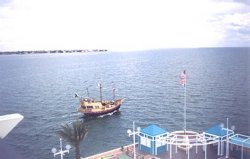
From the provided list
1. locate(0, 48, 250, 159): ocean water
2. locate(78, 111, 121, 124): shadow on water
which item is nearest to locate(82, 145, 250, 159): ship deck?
locate(0, 48, 250, 159): ocean water

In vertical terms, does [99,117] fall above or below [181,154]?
below

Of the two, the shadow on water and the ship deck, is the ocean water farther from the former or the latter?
the ship deck

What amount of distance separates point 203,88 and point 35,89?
179 feet

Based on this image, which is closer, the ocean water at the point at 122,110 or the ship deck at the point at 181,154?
the ship deck at the point at 181,154

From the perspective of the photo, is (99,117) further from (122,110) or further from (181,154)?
(181,154)

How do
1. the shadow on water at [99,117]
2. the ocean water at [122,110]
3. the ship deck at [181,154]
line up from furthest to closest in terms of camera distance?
the shadow on water at [99,117] → the ocean water at [122,110] → the ship deck at [181,154]

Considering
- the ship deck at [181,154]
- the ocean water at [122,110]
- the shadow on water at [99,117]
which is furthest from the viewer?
the shadow on water at [99,117]

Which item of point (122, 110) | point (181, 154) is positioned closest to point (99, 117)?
point (122, 110)

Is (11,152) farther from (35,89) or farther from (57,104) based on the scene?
(35,89)

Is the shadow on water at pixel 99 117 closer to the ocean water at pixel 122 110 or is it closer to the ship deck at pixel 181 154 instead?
the ocean water at pixel 122 110

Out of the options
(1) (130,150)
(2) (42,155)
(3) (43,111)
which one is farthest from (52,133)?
(1) (130,150)

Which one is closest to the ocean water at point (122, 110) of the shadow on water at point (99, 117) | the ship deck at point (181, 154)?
the shadow on water at point (99, 117)

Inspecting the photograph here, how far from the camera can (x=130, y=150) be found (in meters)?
36.2

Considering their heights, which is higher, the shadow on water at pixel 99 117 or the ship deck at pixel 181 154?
the ship deck at pixel 181 154
